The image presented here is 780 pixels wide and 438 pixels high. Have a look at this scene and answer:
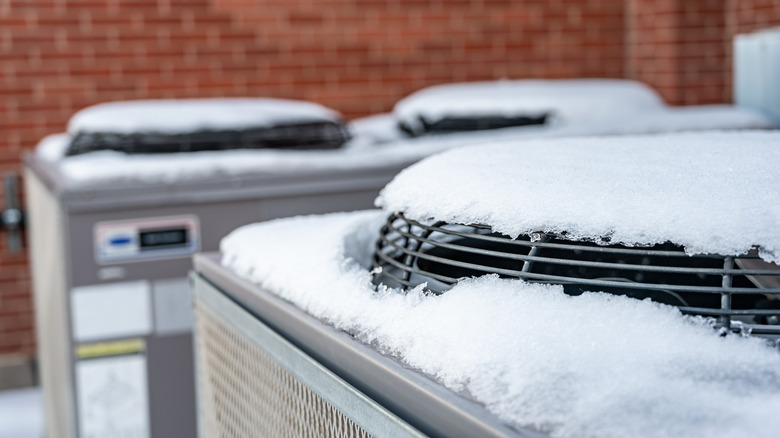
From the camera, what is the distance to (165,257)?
93.1 inches

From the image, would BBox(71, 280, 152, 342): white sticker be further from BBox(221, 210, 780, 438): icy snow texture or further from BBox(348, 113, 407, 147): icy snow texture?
BBox(221, 210, 780, 438): icy snow texture

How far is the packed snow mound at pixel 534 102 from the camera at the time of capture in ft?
11.1

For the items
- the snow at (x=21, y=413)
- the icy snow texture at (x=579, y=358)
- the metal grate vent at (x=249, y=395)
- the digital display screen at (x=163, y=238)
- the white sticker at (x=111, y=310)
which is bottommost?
the snow at (x=21, y=413)

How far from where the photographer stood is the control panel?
2.33 m

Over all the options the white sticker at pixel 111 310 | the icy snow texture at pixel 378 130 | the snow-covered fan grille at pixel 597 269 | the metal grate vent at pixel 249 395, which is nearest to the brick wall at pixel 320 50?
the icy snow texture at pixel 378 130

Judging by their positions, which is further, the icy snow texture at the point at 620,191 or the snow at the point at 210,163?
the snow at the point at 210,163

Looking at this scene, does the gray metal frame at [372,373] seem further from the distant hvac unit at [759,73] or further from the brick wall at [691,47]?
the brick wall at [691,47]

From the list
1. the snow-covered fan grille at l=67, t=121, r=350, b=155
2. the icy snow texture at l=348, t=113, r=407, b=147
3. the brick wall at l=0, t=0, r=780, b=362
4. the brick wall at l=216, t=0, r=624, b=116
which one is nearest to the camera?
the snow-covered fan grille at l=67, t=121, r=350, b=155

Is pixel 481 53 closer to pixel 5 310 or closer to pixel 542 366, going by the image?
pixel 5 310

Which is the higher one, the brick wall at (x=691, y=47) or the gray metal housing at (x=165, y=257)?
the brick wall at (x=691, y=47)

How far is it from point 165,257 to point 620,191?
1695mm

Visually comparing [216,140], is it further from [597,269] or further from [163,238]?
[597,269]

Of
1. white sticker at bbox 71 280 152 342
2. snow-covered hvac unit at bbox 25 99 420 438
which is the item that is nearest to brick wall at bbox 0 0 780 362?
snow-covered hvac unit at bbox 25 99 420 438

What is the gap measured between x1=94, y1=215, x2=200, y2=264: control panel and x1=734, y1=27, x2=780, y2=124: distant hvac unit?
2025mm
